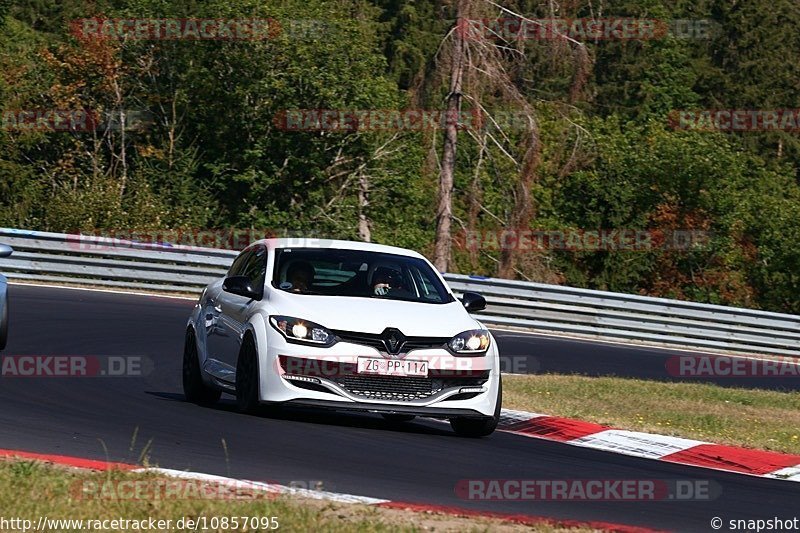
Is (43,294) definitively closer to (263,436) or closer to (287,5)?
(263,436)

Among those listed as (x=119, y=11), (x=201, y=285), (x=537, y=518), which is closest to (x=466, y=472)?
(x=537, y=518)

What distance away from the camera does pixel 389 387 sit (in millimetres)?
10070

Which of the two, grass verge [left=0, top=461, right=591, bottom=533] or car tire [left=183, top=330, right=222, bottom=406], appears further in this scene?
car tire [left=183, top=330, right=222, bottom=406]

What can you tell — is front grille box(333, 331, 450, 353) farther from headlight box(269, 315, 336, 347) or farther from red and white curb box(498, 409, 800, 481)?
red and white curb box(498, 409, 800, 481)

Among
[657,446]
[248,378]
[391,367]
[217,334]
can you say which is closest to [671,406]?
[657,446]

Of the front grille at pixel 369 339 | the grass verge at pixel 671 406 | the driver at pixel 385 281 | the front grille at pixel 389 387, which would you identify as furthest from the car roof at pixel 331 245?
the grass verge at pixel 671 406

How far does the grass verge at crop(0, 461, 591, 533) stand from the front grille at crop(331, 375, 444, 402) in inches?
107

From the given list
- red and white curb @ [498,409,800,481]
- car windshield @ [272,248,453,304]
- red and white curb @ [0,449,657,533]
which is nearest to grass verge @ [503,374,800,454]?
red and white curb @ [498,409,800,481]

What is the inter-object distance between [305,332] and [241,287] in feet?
3.05

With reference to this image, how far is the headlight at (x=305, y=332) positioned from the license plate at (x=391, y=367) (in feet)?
0.94

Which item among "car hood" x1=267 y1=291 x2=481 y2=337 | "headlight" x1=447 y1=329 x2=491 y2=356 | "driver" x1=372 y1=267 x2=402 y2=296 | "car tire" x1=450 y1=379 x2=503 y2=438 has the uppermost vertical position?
"driver" x1=372 y1=267 x2=402 y2=296

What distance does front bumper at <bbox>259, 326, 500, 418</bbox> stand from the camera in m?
9.99

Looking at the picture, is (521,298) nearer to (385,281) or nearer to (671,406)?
(671,406)

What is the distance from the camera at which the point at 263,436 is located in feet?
31.0
